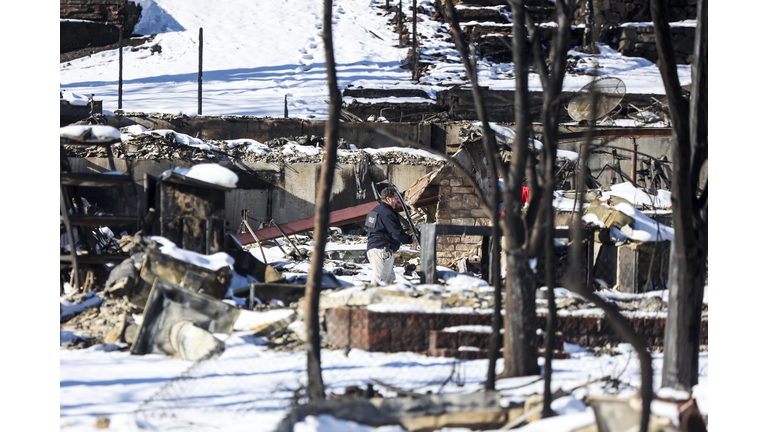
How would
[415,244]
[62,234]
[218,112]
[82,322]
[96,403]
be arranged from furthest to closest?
1. [218,112]
2. [415,244]
3. [62,234]
4. [82,322]
5. [96,403]

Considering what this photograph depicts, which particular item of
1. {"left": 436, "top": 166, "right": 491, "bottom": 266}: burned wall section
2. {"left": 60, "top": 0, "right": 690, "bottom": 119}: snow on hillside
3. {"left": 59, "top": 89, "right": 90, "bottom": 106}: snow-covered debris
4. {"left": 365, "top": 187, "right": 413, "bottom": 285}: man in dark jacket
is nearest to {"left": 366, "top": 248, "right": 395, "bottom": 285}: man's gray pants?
{"left": 365, "top": 187, "right": 413, "bottom": 285}: man in dark jacket

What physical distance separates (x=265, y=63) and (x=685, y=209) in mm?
20545

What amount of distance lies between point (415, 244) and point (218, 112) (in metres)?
9.11

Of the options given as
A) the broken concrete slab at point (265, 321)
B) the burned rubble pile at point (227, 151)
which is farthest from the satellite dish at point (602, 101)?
the broken concrete slab at point (265, 321)

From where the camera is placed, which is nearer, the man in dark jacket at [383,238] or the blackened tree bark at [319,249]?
the blackened tree bark at [319,249]

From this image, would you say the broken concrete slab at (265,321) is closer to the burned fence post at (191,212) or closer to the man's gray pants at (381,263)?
the burned fence post at (191,212)

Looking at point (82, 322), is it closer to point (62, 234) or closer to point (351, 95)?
point (62, 234)

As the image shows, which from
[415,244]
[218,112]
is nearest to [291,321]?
[415,244]

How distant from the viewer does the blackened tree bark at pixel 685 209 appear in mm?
3301

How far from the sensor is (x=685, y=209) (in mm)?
3268

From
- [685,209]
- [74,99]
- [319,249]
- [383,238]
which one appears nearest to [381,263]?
[383,238]

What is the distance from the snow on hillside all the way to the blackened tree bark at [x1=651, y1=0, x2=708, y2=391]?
1435cm

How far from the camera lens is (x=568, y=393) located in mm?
3693

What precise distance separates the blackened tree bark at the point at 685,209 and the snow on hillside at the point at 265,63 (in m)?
14.3
